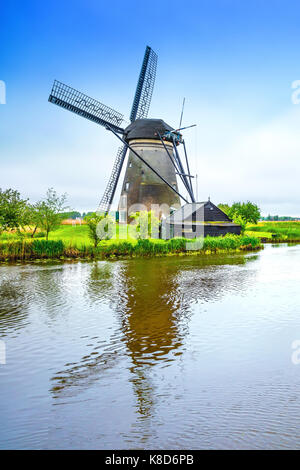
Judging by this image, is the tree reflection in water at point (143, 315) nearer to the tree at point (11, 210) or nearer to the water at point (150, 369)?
the water at point (150, 369)

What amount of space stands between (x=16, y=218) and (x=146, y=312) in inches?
589

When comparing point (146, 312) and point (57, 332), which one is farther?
point (146, 312)

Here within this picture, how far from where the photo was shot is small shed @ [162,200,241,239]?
1243 inches

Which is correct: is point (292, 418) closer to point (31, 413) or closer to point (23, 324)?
point (31, 413)

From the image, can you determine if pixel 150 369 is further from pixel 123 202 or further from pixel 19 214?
pixel 123 202

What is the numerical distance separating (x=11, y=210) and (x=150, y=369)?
58.8ft

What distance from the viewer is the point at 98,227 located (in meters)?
23.5

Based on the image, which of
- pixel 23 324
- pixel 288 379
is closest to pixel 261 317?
pixel 288 379

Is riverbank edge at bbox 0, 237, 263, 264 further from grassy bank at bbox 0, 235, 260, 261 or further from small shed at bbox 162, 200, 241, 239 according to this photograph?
small shed at bbox 162, 200, 241, 239

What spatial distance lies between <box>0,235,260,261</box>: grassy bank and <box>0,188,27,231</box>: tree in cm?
102

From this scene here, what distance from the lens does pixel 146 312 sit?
925cm

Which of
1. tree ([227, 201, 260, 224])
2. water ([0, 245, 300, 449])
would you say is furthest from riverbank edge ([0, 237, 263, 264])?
tree ([227, 201, 260, 224])

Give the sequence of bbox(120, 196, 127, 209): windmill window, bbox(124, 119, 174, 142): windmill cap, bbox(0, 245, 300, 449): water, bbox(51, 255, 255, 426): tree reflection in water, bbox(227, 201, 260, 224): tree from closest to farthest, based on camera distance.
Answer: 1. bbox(0, 245, 300, 449): water
2. bbox(51, 255, 255, 426): tree reflection in water
3. bbox(124, 119, 174, 142): windmill cap
4. bbox(120, 196, 127, 209): windmill window
5. bbox(227, 201, 260, 224): tree

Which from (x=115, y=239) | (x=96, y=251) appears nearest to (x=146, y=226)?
(x=115, y=239)
